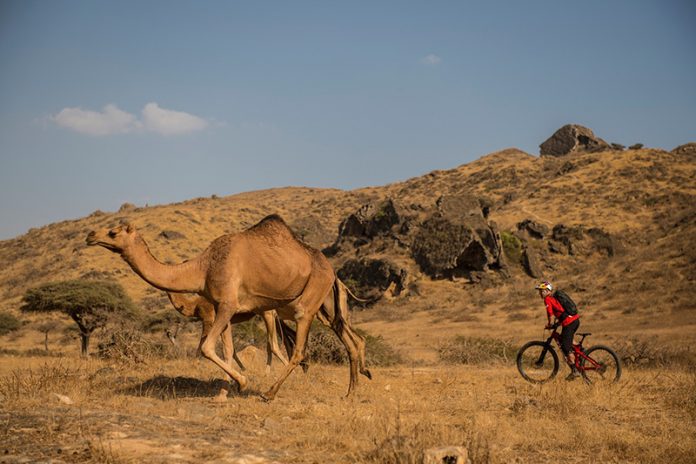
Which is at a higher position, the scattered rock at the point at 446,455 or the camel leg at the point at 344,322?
the camel leg at the point at 344,322

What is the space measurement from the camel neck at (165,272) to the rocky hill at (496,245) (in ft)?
59.1

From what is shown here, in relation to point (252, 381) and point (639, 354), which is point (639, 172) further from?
point (252, 381)

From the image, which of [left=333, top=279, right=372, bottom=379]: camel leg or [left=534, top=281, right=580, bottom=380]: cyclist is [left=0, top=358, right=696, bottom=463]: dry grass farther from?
[left=333, top=279, right=372, bottom=379]: camel leg

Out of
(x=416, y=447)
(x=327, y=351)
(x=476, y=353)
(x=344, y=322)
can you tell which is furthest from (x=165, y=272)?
(x=476, y=353)

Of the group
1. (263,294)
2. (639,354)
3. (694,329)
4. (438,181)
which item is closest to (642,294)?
(694,329)

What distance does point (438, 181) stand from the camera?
7769 cm

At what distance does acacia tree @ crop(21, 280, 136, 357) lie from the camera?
24016 mm

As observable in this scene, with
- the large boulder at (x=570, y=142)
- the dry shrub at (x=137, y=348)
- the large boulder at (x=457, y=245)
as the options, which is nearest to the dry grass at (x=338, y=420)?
the dry shrub at (x=137, y=348)

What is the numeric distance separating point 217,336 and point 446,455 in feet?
14.3

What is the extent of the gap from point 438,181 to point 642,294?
1915 inches

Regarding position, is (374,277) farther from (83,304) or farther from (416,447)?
(416,447)

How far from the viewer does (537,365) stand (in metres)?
12.8

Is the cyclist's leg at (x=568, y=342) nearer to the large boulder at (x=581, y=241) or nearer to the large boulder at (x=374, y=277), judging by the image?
the large boulder at (x=374, y=277)

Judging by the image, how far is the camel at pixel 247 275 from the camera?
Result: 877cm
